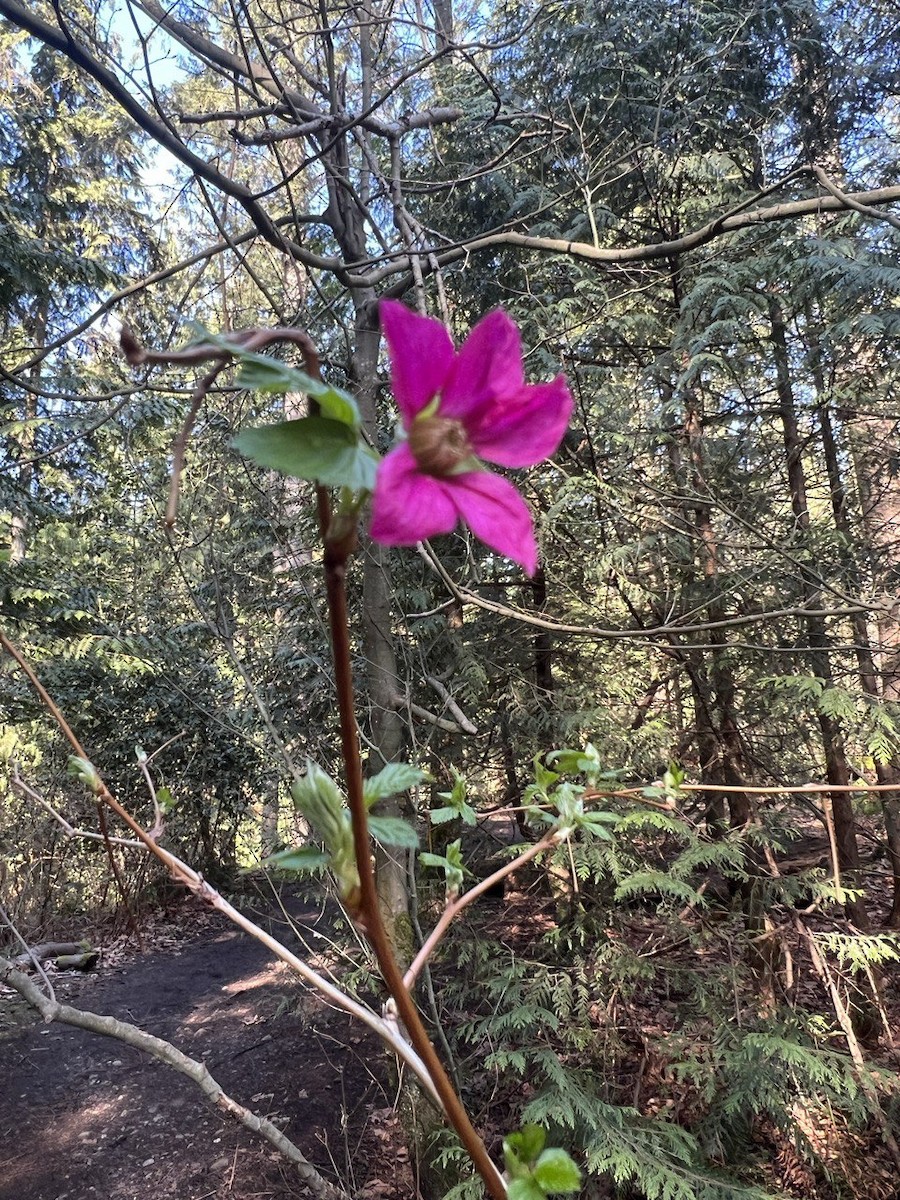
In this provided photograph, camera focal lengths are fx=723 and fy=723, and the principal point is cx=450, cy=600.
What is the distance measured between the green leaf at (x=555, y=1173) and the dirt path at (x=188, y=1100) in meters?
2.84

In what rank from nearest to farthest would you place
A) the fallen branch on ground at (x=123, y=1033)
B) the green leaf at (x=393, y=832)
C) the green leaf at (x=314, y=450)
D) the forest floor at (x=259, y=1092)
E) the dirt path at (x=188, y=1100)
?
the green leaf at (x=314, y=450), the green leaf at (x=393, y=832), the fallen branch on ground at (x=123, y=1033), the forest floor at (x=259, y=1092), the dirt path at (x=188, y=1100)

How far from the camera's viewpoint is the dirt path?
3348 millimetres

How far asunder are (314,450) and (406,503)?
0.03 m

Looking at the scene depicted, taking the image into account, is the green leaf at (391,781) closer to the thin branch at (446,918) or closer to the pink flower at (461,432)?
the thin branch at (446,918)

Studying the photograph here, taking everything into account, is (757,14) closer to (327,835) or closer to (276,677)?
(276,677)

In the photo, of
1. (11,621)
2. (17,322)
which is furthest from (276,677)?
(17,322)

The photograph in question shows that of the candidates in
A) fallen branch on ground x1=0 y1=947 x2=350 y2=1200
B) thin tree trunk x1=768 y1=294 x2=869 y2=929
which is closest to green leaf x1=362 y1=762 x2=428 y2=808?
fallen branch on ground x1=0 y1=947 x2=350 y2=1200

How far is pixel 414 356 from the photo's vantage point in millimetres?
272

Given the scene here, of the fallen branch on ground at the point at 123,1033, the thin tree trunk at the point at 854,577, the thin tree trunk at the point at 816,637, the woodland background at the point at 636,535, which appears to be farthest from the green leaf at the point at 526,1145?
the thin tree trunk at the point at 854,577

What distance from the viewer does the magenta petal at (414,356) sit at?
0.26 meters

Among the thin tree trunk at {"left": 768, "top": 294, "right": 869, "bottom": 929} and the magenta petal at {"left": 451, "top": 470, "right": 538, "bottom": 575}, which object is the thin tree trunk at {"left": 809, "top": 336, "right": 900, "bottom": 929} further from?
the magenta petal at {"left": 451, "top": 470, "right": 538, "bottom": 575}

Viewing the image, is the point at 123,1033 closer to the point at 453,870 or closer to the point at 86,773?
the point at 86,773

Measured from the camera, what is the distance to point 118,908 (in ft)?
21.9

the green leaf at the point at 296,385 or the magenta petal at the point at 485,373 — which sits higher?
the magenta petal at the point at 485,373
